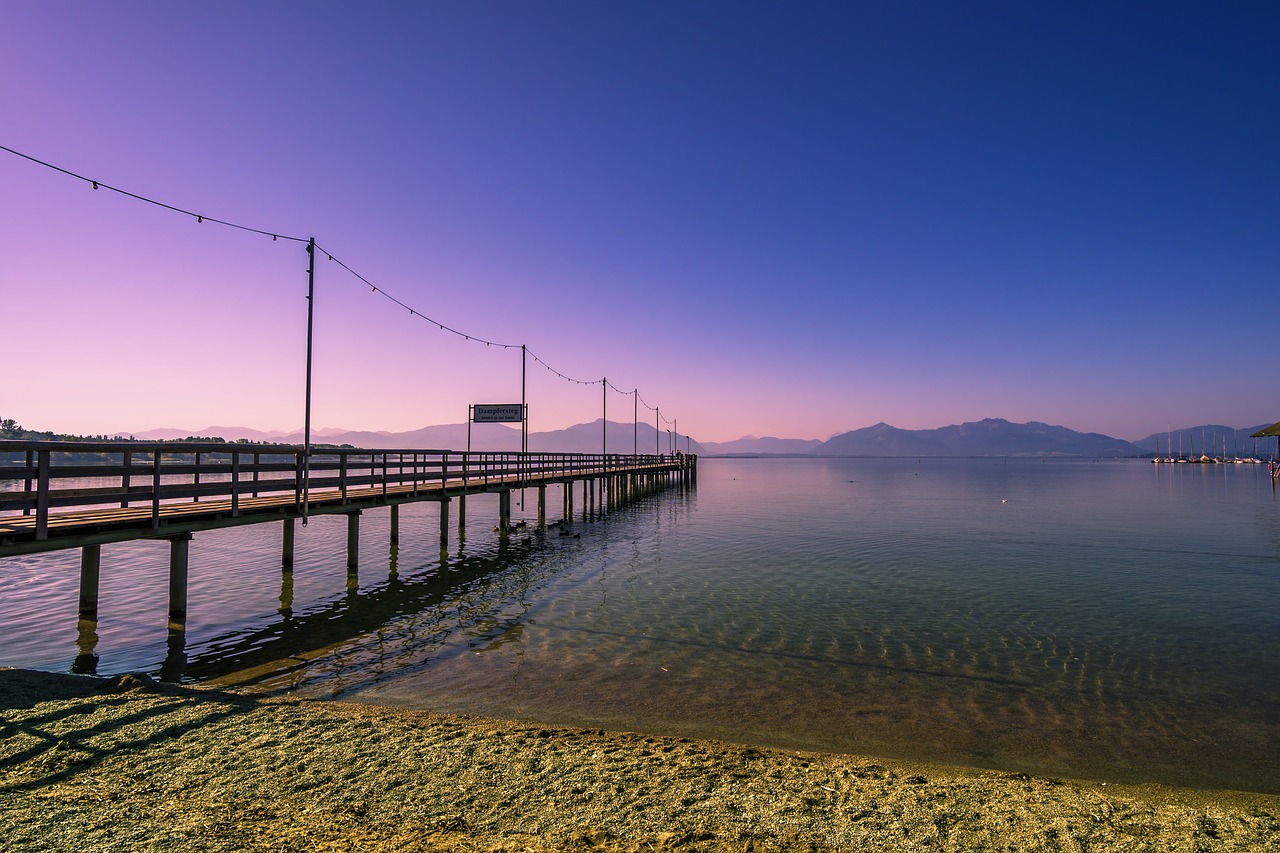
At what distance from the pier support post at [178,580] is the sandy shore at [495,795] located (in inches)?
214

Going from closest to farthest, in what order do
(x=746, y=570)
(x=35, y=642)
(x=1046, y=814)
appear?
(x=1046, y=814), (x=35, y=642), (x=746, y=570)

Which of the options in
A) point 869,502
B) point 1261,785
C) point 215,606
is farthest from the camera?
point 869,502

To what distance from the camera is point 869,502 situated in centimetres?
4825

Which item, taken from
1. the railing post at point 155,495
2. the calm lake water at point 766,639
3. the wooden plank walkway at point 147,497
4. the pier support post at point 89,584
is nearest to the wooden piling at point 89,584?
the pier support post at point 89,584

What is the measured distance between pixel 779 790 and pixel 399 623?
9441 millimetres

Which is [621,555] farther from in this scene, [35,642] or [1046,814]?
[1046,814]

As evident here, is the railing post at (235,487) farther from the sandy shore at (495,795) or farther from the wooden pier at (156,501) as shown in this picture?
the sandy shore at (495,795)

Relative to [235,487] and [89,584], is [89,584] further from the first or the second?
[235,487]

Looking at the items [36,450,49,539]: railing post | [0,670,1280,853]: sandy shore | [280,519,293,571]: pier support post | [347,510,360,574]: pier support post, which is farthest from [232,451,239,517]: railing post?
[0,670,1280,853]: sandy shore

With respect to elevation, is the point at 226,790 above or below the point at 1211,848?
above

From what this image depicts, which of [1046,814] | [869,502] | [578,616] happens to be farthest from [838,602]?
[869,502]

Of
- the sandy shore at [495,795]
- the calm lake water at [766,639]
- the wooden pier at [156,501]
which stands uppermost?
the wooden pier at [156,501]

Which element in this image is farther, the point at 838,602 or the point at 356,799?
the point at 838,602

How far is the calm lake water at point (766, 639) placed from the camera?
8.20 metres
